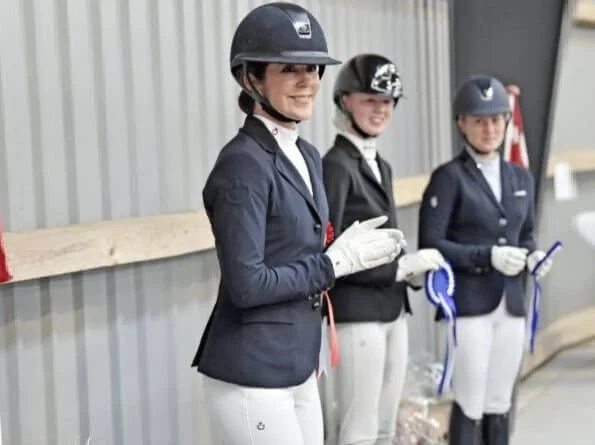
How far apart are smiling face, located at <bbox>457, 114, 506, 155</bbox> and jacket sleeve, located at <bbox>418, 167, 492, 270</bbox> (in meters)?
0.13

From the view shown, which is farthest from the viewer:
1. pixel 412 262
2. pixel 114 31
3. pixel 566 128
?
pixel 566 128

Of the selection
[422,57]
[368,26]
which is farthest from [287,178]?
[422,57]

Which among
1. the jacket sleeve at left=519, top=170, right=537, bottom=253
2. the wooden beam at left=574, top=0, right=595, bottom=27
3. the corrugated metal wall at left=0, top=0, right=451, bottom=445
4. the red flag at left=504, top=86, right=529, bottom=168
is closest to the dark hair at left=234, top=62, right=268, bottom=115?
the corrugated metal wall at left=0, top=0, right=451, bottom=445

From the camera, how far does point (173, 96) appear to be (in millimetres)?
3209

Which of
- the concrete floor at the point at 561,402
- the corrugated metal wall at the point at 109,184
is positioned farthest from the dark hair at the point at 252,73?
the concrete floor at the point at 561,402

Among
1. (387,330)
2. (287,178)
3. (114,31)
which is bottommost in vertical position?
(387,330)

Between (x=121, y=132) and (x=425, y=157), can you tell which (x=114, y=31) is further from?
(x=425, y=157)

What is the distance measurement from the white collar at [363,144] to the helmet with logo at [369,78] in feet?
0.34

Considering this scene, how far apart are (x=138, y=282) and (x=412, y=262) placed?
779mm

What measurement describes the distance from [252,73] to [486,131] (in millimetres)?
1348

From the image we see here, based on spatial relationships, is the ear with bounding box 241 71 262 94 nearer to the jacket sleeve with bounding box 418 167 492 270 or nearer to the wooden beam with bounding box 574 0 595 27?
the jacket sleeve with bounding box 418 167 492 270

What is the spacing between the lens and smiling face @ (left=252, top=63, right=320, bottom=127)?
2.29 meters

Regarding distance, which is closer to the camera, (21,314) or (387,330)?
(21,314)

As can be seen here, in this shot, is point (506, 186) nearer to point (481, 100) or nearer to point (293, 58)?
point (481, 100)
